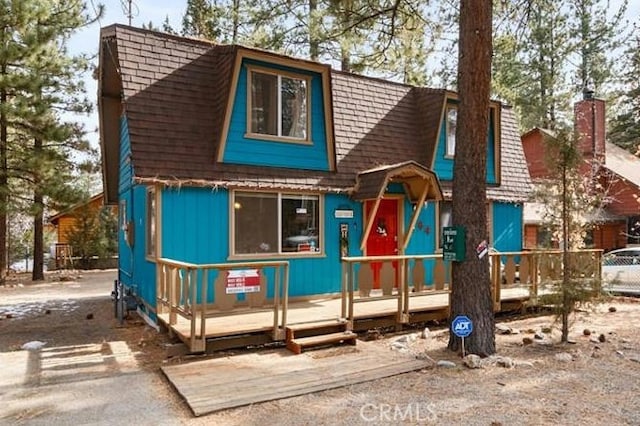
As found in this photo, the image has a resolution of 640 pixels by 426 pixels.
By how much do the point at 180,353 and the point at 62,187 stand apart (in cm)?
1153

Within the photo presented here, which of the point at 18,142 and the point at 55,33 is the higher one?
the point at 55,33

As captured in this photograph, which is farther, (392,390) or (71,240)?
(71,240)

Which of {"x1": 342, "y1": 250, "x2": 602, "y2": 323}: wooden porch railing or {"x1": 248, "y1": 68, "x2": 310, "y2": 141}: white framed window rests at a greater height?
{"x1": 248, "y1": 68, "x2": 310, "y2": 141}: white framed window

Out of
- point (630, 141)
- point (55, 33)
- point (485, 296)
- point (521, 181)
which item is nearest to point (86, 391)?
point (485, 296)

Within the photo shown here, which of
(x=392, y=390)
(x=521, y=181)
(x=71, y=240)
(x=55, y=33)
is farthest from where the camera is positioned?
(x=71, y=240)

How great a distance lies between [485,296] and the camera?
6.03 m

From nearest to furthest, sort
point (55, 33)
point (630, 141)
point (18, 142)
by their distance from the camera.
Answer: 1. point (55, 33)
2. point (18, 142)
3. point (630, 141)

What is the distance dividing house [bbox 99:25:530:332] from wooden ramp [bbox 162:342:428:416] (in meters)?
2.18

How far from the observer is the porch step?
20.2ft

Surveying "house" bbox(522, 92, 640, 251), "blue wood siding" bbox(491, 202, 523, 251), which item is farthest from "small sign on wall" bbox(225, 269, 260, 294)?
"house" bbox(522, 92, 640, 251)

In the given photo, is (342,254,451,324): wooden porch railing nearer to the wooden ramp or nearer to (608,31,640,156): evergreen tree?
the wooden ramp

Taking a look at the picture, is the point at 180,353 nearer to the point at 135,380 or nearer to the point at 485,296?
the point at 135,380

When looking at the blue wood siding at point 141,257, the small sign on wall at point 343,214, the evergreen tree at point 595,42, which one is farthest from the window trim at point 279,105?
the evergreen tree at point 595,42
